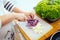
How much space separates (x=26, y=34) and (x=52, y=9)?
218mm

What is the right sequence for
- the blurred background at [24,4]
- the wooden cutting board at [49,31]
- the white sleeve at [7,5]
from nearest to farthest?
the wooden cutting board at [49,31] < the white sleeve at [7,5] < the blurred background at [24,4]

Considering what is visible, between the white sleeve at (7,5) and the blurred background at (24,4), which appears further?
the blurred background at (24,4)

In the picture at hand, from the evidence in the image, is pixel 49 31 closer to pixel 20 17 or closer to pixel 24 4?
pixel 20 17

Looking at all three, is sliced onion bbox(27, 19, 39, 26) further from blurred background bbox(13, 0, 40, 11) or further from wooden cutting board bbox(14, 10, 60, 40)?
blurred background bbox(13, 0, 40, 11)

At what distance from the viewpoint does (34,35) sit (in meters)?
0.79

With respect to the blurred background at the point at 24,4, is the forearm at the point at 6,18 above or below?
above

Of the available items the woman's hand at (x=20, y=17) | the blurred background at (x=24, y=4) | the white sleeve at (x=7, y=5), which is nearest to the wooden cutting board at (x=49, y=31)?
the woman's hand at (x=20, y=17)

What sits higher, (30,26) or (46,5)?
(46,5)

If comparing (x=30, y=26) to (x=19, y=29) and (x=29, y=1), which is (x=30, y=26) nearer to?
(x=19, y=29)

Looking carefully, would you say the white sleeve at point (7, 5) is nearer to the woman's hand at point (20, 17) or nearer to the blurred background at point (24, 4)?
the woman's hand at point (20, 17)

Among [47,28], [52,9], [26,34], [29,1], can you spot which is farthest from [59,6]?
[29,1]

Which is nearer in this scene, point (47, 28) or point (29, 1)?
point (47, 28)

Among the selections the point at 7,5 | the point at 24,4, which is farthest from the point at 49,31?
the point at 24,4

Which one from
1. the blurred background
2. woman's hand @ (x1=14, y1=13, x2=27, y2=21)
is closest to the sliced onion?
woman's hand @ (x1=14, y1=13, x2=27, y2=21)
